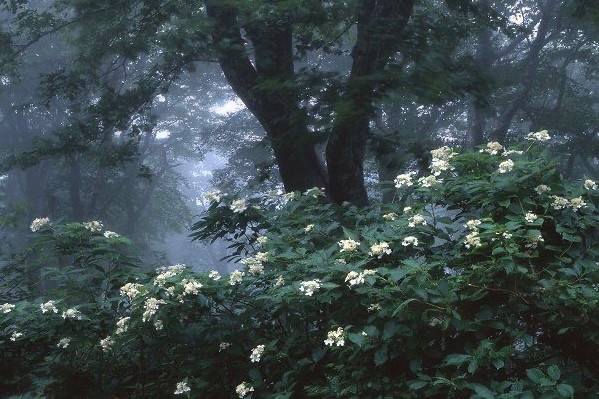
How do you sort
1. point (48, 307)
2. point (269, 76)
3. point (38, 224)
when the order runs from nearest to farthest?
point (48, 307) → point (38, 224) → point (269, 76)

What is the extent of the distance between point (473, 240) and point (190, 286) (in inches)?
65.4

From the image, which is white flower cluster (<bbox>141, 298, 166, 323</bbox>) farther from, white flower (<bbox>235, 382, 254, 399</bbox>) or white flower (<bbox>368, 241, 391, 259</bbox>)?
white flower (<bbox>368, 241, 391, 259</bbox>)

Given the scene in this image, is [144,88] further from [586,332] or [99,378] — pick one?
[586,332]

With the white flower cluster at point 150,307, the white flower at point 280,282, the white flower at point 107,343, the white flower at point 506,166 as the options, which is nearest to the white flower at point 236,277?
the white flower at point 280,282

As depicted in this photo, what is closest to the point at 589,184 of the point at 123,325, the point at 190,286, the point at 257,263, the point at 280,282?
the point at 280,282

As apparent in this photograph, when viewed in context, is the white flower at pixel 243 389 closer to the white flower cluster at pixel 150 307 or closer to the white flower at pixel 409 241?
the white flower cluster at pixel 150 307

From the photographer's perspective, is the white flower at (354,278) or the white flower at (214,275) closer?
the white flower at (354,278)

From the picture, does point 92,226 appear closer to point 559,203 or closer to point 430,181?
point 430,181

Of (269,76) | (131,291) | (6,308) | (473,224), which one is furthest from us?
(269,76)

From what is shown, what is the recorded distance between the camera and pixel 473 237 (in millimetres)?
3111

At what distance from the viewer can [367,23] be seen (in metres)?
7.12

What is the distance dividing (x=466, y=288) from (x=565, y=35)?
18.1 m

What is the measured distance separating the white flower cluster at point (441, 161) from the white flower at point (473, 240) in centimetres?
81

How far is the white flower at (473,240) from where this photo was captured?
308cm
